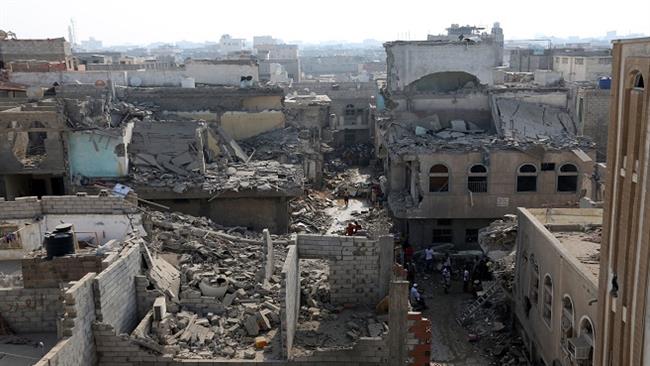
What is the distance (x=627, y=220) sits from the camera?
10.4 metres

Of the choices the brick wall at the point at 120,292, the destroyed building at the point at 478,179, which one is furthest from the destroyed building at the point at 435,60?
the brick wall at the point at 120,292

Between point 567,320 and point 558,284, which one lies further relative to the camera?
point 558,284

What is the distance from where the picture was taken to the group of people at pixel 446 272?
20844 millimetres

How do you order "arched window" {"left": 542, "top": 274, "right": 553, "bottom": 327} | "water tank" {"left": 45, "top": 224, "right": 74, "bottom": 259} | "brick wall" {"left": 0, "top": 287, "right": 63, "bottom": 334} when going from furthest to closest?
1. "arched window" {"left": 542, "top": 274, "right": 553, "bottom": 327}
2. "water tank" {"left": 45, "top": 224, "right": 74, "bottom": 259}
3. "brick wall" {"left": 0, "top": 287, "right": 63, "bottom": 334}

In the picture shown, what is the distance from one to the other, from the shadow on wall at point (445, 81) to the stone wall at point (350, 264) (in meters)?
22.0

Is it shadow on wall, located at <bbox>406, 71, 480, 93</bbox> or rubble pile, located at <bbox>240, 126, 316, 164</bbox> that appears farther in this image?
shadow on wall, located at <bbox>406, 71, 480, 93</bbox>

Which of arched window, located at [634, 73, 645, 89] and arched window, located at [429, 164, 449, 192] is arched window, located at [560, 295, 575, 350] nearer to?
arched window, located at [634, 73, 645, 89]

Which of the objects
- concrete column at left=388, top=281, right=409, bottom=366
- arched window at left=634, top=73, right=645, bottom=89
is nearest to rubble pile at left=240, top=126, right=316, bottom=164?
concrete column at left=388, top=281, right=409, bottom=366

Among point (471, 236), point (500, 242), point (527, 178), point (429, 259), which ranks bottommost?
point (429, 259)

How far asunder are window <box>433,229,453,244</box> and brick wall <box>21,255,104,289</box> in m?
16.5

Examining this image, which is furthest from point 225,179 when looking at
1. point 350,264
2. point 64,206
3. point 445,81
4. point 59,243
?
point 445,81

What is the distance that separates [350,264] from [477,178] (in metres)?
13.0

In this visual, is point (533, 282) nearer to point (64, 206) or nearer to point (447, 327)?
point (447, 327)

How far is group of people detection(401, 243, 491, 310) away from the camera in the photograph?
20.8 metres
